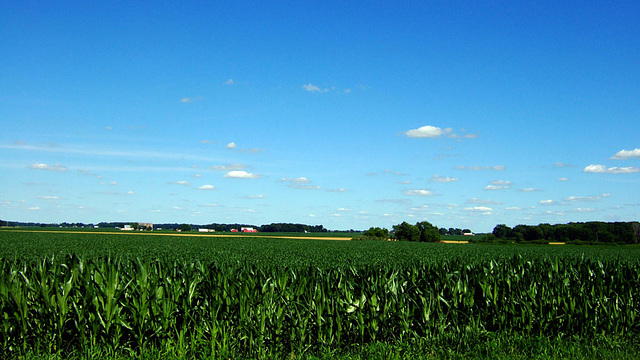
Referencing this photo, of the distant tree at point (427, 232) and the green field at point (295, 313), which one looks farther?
the distant tree at point (427, 232)

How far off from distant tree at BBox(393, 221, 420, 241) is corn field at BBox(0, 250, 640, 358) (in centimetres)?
9077

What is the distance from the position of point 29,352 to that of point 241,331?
134 inches

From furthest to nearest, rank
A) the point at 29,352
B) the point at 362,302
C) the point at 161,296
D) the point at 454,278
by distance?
the point at 454,278 → the point at 362,302 → the point at 161,296 → the point at 29,352

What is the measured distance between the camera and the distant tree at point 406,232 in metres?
101

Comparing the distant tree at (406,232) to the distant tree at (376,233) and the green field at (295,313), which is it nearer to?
the distant tree at (376,233)

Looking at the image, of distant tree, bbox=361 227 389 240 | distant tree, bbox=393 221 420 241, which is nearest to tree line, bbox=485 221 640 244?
distant tree, bbox=393 221 420 241

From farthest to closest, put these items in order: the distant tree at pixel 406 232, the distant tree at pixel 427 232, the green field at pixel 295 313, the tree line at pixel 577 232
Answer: the distant tree at pixel 406 232, the distant tree at pixel 427 232, the tree line at pixel 577 232, the green field at pixel 295 313

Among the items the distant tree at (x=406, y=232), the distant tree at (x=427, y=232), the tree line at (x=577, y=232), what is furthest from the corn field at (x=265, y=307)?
the distant tree at (x=406, y=232)

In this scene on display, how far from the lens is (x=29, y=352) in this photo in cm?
755

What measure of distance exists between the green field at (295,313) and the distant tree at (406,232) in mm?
90751

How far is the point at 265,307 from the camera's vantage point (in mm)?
8508

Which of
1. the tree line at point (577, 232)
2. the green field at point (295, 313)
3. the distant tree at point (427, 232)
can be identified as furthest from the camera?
the distant tree at point (427, 232)

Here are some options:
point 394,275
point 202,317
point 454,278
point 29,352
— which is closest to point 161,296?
point 202,317

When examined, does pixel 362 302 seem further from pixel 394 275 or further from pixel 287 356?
pixel 287 356
